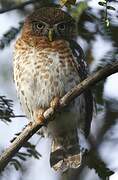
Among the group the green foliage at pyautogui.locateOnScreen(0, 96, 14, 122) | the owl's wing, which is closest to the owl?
the owl's wing

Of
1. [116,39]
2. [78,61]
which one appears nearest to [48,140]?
[78,61]

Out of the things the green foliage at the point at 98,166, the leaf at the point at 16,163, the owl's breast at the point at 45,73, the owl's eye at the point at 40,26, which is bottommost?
the green foliage at the point at 98,166

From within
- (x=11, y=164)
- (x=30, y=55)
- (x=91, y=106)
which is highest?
(x=30, y=55)

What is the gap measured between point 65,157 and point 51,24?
4.34ft

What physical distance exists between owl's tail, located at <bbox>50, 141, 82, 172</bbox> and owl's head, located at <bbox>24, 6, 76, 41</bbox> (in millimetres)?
1138

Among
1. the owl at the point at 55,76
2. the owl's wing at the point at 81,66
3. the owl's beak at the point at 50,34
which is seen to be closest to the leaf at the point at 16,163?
the owl at the point at 55,76

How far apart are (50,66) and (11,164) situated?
1286 mm

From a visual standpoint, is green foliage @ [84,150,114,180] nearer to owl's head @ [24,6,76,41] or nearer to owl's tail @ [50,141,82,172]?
owl's tail @ [50,141,82,172]

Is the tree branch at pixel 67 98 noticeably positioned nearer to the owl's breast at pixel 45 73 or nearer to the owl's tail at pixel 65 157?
the owl's breast at pixel 45 73

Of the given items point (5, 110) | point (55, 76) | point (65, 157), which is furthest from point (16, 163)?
point (65, 157)

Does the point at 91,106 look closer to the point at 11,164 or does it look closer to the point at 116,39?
the point at 116,39

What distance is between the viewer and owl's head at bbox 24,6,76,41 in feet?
15.4

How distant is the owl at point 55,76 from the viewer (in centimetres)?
432

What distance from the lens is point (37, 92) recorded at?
14.5 feet
